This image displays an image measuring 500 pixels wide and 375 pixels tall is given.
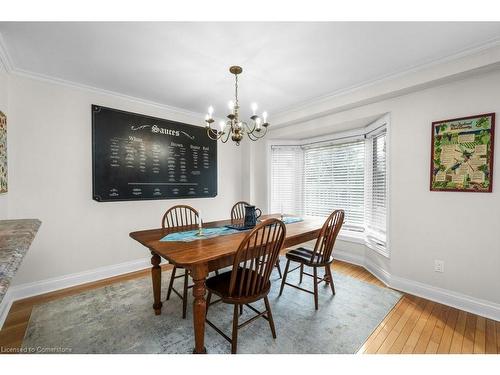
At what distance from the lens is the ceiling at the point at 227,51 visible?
1.61 metres

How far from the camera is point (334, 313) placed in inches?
78.6

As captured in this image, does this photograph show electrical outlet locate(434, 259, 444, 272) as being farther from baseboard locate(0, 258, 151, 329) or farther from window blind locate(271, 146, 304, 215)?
baseboard locate(0, 258, 151, 329)

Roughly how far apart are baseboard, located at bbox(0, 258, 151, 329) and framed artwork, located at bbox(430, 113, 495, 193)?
368 centimetres

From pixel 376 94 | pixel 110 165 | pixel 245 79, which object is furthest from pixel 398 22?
pixel 110 165

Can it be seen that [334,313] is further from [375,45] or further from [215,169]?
[215,169]

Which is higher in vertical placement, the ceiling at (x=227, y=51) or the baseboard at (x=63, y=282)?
the ceiling at (x=227, y=51)

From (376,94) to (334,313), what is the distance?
235 centimetres

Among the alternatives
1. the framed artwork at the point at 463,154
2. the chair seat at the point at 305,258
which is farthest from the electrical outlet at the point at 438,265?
the chair seat at the point at 305,258

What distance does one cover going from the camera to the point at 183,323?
1.86 meters

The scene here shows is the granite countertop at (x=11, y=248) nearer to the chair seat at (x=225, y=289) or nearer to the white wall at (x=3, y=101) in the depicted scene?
the white wall at (x=3, y=101)

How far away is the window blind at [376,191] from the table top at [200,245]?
1169mm

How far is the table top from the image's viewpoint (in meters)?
1.38

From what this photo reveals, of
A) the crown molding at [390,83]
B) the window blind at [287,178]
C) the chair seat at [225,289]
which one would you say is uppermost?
the crown molding at [390,83]
